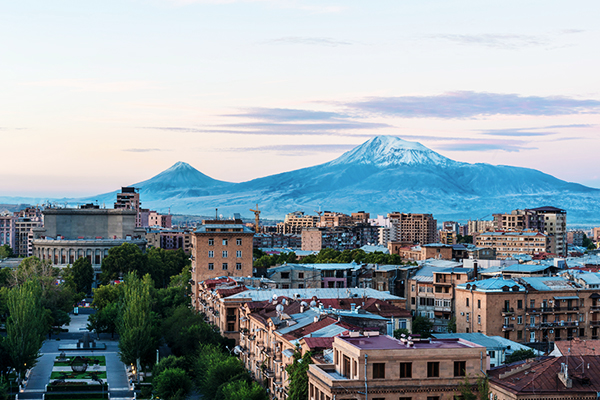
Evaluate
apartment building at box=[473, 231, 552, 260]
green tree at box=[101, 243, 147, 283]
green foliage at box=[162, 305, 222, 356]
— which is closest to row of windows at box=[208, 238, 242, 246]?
green foliage at box=[162, 305, 222, 356]

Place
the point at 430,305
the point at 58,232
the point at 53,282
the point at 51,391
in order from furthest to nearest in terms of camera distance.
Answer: the point at 58,232 < the point at 53,282 < the point at 430,305 < the point at 51,391

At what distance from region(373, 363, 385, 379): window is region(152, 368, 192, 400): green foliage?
2731 centimetres

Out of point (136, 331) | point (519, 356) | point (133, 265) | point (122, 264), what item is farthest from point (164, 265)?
point (519, 356)

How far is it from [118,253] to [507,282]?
3522 inches

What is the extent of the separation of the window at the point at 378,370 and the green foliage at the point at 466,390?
11.3ft

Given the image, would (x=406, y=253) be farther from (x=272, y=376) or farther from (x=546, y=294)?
(x=272, y=376)

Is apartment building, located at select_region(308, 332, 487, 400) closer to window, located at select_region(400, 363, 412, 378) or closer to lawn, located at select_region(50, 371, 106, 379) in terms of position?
window, located at select_region(400, 363, 412, 378)

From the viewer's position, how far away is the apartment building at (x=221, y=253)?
102 m

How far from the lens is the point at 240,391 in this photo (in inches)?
1913

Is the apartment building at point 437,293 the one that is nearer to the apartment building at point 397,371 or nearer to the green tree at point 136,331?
the green tree at point 136,331

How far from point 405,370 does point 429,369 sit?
3.74ft

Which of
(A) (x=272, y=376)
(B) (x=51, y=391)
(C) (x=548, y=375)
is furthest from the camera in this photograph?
(B) (x=51, y=391)

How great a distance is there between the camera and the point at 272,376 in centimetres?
5378

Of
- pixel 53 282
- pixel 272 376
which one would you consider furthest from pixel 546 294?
pixel 53 282
